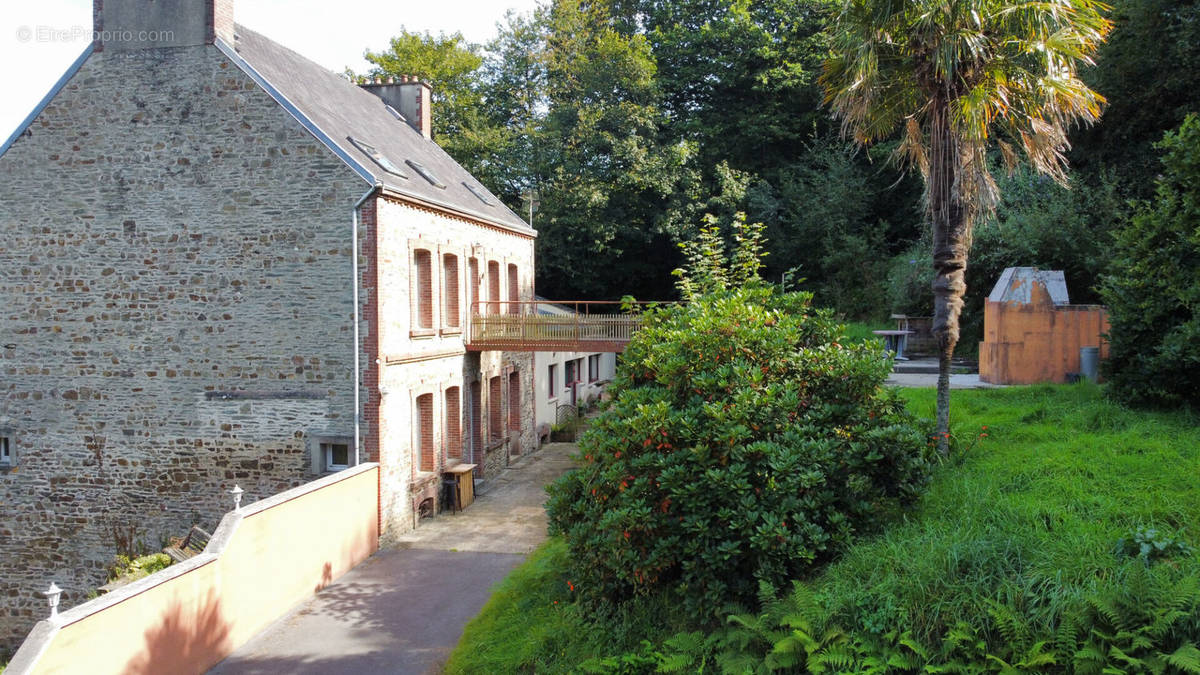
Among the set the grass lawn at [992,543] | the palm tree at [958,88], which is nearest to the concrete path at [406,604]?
the grass lawn at [992,543]

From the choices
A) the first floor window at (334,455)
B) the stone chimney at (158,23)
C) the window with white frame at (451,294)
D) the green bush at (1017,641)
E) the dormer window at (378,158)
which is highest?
the stone chimney at (158,23)

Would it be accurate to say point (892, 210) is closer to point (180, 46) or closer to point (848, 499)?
point (180, 46)

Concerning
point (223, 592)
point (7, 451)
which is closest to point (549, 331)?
point (223, 592)

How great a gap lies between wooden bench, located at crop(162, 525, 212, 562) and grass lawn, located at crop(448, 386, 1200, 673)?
16.3 feet

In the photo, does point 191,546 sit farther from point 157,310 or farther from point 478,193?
point 478,193

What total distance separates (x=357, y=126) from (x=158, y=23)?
4.39 meters

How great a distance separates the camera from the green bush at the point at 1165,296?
30.8 ft

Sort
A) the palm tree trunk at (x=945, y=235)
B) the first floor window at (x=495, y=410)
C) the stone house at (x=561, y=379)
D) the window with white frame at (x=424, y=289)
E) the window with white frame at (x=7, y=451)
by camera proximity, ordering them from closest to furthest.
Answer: the palm tree trunk at (x=945, y=235), the window with white frame at (x=7, y=451), the window with white frame at (x=424, y=289), the first floor window at (x=495, y=410), the stone house at (x=561, y=379)

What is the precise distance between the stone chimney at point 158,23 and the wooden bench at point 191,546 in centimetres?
914

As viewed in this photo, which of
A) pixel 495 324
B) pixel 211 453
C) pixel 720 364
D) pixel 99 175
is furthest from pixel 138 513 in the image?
pixel 720 364

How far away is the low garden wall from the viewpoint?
830 cm

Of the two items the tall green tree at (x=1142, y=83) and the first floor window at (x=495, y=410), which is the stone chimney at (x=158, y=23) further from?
the tall green tree at (x=1142, y=83)

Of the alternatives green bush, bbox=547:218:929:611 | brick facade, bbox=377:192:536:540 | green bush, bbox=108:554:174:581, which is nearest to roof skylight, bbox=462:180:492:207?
brick facade, bbox=377:192:536:540

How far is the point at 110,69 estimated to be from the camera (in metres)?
15.9
